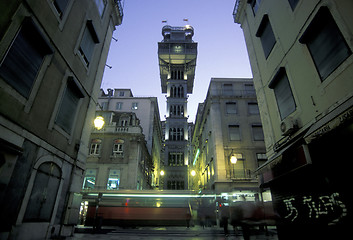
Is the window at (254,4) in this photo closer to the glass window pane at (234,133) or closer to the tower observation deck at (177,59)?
the glass window pane at (234,133)

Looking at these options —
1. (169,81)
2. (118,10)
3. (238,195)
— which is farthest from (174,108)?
(118,10)

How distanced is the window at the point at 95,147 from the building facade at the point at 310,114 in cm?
2089

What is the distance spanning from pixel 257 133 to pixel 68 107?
20794mm

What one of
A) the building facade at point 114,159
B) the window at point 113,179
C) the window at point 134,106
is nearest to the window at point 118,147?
the building facade at point 114,159

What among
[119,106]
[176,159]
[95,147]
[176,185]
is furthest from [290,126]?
[176,159]

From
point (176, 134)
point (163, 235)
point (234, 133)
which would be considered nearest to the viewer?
point (163, 235)

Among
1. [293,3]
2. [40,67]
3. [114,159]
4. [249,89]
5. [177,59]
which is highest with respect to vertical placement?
[177,59]

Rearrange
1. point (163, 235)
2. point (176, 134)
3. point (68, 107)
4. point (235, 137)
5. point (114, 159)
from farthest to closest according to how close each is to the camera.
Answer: point (176, 134) < point (114, 159) < point (235, 137) < point (163, 235) < point (68, 107)

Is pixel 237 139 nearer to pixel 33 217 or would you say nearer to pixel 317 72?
pixel 317 72

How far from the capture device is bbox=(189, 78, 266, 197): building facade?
20.5 m

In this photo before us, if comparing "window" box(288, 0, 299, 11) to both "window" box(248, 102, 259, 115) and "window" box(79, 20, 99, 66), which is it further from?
"window" box(248, 102, 259, 115)

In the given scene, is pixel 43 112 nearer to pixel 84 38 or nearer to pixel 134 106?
pixel 84 38

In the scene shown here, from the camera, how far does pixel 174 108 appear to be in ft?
177

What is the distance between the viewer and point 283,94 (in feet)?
29.1
